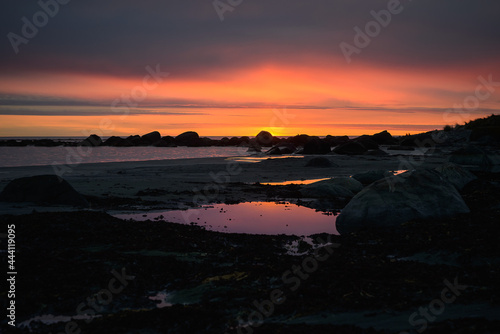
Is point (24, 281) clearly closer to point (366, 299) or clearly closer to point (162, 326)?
point (162, 326)

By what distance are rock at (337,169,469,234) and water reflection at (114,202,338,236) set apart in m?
0.78

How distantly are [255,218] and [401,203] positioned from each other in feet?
14.7

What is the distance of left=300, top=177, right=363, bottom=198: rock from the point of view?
707 inches

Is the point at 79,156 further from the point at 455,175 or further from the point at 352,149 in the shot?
the point at 455,175

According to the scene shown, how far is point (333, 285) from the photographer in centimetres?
675

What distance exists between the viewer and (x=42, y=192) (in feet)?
51.1

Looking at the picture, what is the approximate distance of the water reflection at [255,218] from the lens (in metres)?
12.1

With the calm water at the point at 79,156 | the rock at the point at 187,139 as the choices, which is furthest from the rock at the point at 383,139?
the rock at the point at 187,139

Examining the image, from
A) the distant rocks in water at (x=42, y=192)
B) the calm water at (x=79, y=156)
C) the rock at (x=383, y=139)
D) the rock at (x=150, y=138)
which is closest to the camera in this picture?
the distant rocks in water at (x=42, y=192)

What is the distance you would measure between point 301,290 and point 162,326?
2143mm

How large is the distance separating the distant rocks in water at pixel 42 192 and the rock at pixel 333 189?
887 cm

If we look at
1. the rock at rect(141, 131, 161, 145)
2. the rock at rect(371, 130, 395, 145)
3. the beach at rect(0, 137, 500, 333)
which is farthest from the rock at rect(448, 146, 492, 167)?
the rock at rect(141, 131, 161, 145)

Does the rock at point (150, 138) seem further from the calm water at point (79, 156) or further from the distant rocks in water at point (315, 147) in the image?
the distant rocks in water at point (315, 147)

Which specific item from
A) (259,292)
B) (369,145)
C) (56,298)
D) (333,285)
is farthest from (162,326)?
(369,145)
